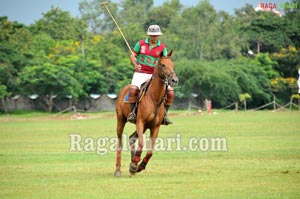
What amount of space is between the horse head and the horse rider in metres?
0.58

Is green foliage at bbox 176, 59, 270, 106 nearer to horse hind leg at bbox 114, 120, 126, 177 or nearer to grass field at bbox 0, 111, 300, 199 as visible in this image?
grass field at bbox 0, 111, 300, 199

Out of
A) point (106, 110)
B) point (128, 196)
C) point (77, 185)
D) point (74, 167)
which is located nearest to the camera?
point (128, 196)

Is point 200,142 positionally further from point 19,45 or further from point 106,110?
point 19,45

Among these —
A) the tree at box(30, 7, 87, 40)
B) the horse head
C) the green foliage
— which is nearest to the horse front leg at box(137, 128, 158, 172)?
the horse head

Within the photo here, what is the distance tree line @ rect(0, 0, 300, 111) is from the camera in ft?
204

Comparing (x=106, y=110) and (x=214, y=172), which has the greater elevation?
(x=214, y=172)

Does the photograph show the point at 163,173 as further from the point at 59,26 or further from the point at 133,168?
the point at 59,26

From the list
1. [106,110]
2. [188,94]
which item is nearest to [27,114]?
[106,110]

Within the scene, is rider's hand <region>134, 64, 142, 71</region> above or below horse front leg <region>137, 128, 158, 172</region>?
above

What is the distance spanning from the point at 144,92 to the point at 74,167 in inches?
118

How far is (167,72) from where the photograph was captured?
1570cm

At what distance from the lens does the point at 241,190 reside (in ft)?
42.5

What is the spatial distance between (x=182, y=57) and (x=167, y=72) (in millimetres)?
63990

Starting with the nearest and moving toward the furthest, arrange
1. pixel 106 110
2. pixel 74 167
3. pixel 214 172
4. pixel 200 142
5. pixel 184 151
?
pixel 214 172 < pixel 74 167 < pixel 184 151 < pixel 200 142 < pixel 106 110
